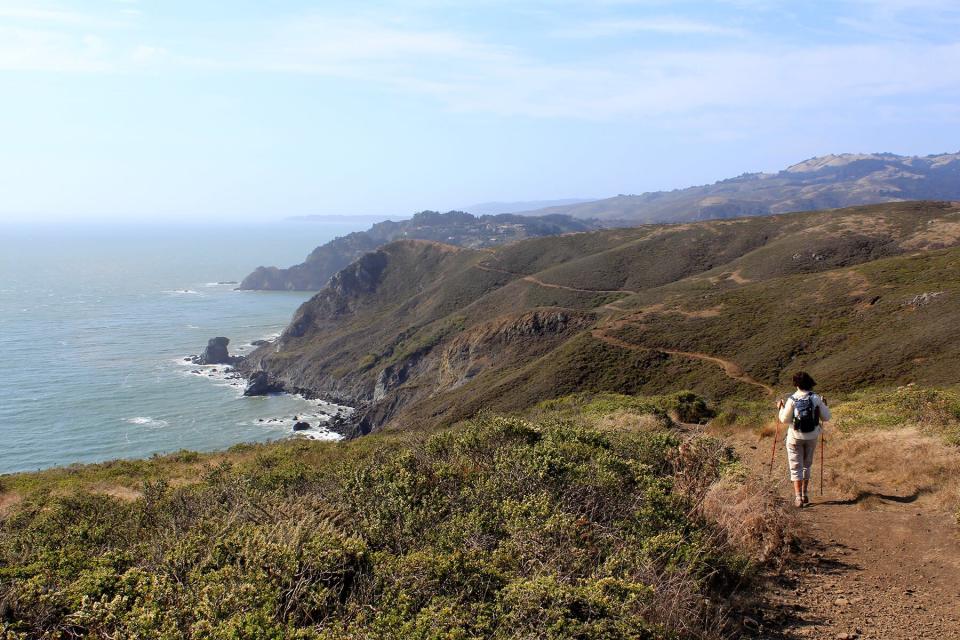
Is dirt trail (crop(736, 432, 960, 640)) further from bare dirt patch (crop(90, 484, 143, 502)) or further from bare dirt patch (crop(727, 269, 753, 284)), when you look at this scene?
bare dirt patch (crop(727, 269, 753, 284))

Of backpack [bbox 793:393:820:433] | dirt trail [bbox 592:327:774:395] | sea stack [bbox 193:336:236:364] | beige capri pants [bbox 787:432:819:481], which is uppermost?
backpack [bbox 793:393:820:433]

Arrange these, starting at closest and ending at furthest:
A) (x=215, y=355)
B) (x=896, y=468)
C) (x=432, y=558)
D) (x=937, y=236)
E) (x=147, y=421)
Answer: (x=432, y=558)
(x=896, y=468)
(x=147, y=421)
(x=937, y=236)
(x=215, y=355)

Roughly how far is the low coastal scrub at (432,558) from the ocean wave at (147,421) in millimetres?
48680

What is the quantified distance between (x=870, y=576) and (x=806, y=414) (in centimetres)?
238

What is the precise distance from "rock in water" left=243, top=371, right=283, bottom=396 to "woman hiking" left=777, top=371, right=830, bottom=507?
208ft

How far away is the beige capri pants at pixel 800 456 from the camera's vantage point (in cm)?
800

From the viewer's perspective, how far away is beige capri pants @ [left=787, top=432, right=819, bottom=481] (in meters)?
8.00

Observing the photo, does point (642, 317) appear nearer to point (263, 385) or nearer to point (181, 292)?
point (263, 385)

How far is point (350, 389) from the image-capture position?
2650 inches

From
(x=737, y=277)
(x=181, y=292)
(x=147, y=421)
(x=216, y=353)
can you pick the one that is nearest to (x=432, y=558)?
(x=147, y=421)

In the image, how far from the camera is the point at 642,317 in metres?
47.5

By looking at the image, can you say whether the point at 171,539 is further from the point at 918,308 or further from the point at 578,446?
the point at 918,308

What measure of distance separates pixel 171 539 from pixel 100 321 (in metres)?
104

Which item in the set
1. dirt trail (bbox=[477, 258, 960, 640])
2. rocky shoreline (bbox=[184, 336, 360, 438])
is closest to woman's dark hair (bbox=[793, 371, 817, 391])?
dirt trail (bbox=[477, 258, 960, 640])
